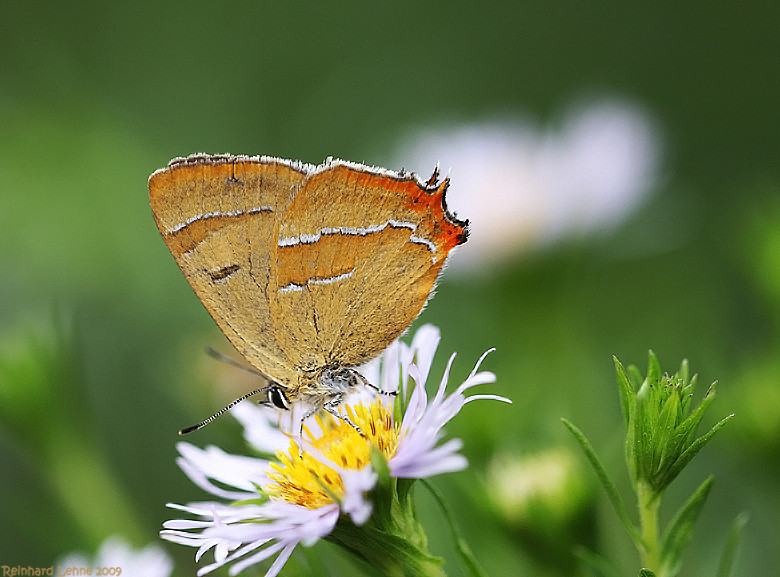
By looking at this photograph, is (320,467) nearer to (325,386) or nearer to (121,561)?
(325,386)

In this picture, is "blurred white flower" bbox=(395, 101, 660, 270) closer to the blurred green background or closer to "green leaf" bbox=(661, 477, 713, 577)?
the blurred green background

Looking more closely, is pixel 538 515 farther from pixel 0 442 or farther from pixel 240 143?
pixel 240 143

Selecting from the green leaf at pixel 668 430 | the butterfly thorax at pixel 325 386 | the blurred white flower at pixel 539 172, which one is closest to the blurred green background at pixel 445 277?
the blurred white flower at pixel 539 172

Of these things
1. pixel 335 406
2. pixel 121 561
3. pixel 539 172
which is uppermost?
pixel 539 172

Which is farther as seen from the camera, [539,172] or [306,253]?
[539,172]

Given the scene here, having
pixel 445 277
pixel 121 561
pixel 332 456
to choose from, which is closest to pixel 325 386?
pixel 332 456

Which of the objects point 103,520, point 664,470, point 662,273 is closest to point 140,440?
point 103,520

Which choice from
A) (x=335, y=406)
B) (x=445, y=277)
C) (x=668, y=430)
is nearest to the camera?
(x=668, y=430)
